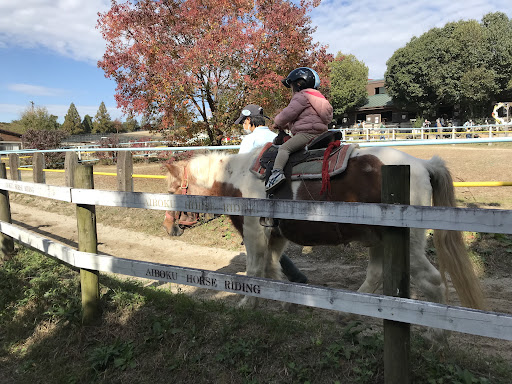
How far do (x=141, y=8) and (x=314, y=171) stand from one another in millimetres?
7904

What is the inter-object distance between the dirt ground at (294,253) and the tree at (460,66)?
94.4 ft

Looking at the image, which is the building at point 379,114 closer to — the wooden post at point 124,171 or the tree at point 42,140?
the tree at point 42,140

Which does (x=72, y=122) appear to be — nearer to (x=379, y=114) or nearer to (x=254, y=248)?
(x=379, y=114)

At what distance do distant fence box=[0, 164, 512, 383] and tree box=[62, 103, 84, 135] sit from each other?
73.1 m

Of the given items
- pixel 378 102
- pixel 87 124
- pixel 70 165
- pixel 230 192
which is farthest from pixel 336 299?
pixel 87 124

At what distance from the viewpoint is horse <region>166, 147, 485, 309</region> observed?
9.34 feet

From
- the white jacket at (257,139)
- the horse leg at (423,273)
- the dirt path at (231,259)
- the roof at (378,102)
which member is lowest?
the dirt path at (231,259)

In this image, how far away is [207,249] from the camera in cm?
623

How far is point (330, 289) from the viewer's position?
1981mm

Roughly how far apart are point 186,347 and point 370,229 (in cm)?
185

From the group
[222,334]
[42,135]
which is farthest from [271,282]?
[42,135]

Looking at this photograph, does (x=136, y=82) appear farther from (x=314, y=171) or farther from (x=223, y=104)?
(x=314, y=171)

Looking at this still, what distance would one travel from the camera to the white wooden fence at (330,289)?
1602mm

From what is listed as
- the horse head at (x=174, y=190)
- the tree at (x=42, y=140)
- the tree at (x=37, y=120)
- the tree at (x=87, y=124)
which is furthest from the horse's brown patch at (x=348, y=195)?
the tree at (x=87, y=124)
